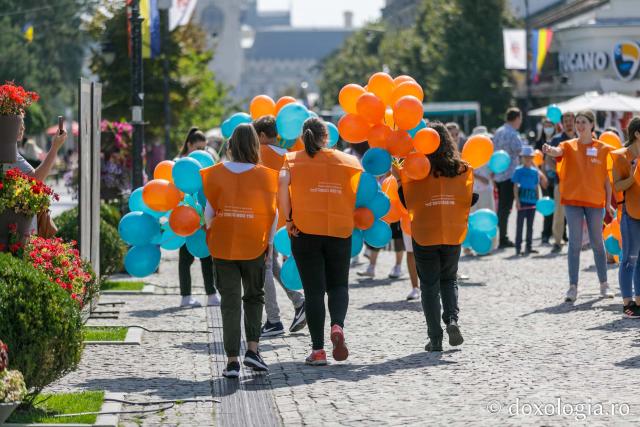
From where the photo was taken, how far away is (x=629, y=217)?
12109 millimetres

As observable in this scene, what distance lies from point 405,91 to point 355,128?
54cm

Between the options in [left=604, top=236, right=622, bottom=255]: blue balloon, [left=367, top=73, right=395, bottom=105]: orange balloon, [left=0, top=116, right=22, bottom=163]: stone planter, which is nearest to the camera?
[left=0, top=116, right=22, bottom=163]: stone planter

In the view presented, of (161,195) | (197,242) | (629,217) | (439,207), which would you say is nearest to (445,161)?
(439,207)

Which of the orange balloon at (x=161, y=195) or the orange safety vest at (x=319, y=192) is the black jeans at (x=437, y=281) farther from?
the orange balloon at (x=161, y=195)

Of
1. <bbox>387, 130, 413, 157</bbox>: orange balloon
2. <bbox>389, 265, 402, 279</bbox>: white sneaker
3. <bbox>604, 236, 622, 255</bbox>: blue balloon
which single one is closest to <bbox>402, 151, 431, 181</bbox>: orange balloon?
<bbox>387, 130, 413, 157</bbox>: orange balloon

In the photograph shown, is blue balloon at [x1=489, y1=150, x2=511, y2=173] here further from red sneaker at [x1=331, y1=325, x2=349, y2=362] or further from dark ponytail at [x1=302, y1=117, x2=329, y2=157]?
red sneaker at [x1=331, y1=325, x2=349, y2=362]

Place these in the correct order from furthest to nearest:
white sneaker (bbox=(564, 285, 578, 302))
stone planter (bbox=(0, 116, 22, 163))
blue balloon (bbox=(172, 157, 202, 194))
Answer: white sneaker (bbox=(564, 285, 578, 302)) < blue balloon (bbox=(172, 157, 202, 194)) < stone planter (bbox=(0, 116, 22, 163))

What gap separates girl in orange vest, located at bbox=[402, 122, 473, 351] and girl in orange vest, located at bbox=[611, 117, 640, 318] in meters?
2.12

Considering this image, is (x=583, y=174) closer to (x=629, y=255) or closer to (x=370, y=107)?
(x=629, y=255)

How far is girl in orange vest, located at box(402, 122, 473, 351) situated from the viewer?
10.3 m

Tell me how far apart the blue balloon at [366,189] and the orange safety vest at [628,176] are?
2.77m

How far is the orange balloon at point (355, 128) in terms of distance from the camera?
10.8 meters

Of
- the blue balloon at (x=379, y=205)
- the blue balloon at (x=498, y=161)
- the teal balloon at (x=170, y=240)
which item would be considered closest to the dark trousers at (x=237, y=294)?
the blue balloon at (x=379, y=205)

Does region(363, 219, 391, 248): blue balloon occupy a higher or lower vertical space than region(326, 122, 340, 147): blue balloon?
lower
